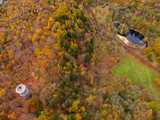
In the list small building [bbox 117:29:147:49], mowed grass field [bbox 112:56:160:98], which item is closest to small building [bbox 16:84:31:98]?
mowed grass field [bbox 112:56:160:98]

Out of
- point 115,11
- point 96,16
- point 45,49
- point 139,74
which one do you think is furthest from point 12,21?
point 139,74

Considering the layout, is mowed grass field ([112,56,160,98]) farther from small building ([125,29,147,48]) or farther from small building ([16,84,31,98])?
small building ([16,84,31,98])

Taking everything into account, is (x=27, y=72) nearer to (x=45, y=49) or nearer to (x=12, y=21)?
(x=45, y=49)

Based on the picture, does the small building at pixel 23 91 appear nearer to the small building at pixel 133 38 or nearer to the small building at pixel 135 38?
the small building at pixel 133 38

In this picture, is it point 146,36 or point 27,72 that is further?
point 146,36

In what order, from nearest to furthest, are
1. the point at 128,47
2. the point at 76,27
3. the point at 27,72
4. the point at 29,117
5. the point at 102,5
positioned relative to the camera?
the point at 29,117 → the point at 27,72 → the point at 76,27 → the point at 128,47 → the point at 102,5

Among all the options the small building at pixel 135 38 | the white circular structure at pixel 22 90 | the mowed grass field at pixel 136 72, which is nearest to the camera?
the white circular structure at pixel 22 90

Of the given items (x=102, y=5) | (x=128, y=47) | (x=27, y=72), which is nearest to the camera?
(x=27, y=72)

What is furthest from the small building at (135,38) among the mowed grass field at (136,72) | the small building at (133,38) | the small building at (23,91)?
the small building at (23,91)
